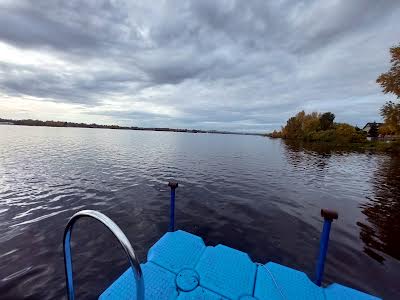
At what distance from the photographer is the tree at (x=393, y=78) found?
3050 cm

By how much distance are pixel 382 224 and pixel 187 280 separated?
10598 mm

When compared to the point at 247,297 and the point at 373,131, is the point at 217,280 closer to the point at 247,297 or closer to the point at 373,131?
the point at 247,297

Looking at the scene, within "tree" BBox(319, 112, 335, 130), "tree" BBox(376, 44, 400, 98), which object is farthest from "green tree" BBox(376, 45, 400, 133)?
"tree" BBox(319, 112, 335, 130)

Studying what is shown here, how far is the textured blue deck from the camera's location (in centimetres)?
369

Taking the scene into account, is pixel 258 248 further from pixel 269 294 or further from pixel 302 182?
pixel 302 182

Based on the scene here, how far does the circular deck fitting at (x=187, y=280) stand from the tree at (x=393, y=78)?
4250 centimetres

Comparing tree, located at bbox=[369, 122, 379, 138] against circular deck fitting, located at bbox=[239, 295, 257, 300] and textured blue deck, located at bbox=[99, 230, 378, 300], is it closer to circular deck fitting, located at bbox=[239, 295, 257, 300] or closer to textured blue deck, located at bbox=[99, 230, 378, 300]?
textured blue deck, located at bbox=[99, 230, 378, 300]

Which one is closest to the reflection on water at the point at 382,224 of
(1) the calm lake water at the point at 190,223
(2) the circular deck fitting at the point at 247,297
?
(1) the calm lake water at the point at 190,223

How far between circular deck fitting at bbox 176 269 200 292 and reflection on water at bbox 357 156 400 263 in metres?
6.85

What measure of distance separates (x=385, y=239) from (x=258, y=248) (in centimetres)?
564

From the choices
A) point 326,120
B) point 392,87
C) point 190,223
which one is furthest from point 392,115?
point 326,120

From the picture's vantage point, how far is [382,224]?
936 centimetres

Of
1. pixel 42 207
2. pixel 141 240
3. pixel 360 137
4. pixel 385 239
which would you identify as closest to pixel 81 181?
pixel 42 207

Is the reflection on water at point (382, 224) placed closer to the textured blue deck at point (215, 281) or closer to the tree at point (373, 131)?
the textured blue deck at point (215, 281)
